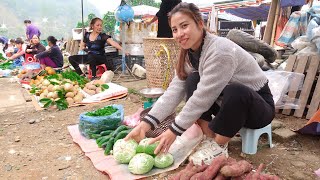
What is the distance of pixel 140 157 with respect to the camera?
2.21 m

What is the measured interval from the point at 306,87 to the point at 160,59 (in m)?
2.40

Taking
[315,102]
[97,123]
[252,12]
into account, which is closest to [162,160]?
[97,123]

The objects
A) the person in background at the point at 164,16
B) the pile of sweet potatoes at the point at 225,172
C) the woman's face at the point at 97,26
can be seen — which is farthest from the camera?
the woman's face at the point at 97,26

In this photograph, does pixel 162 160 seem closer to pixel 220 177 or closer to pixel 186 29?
pixel 220 177

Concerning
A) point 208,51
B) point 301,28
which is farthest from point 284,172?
point 301,28

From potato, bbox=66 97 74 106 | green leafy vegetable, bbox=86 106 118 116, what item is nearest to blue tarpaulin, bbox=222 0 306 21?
potato, bbox=66 97 74 106

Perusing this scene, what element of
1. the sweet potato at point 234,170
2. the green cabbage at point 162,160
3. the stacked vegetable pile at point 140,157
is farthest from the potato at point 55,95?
the sweet potato at point 234,170

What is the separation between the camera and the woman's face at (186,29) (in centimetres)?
198

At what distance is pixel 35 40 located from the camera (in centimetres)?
824

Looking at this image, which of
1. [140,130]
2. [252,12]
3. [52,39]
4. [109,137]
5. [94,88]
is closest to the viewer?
[140,130]

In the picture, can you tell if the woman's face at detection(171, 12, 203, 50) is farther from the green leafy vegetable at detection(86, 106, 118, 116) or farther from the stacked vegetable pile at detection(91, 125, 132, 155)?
the green leafy vegetable at detection(86, 106, 118, 116)

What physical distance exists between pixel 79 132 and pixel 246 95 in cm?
216

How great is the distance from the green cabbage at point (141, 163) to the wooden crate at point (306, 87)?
231 cm

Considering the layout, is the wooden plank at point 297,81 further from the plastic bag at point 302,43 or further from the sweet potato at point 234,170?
the sweet potato at point 234,170
